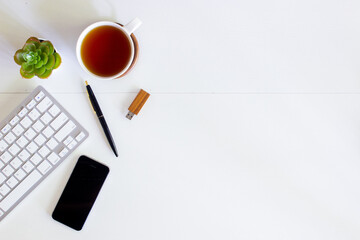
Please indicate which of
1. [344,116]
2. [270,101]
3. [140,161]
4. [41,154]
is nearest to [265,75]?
[270,101]

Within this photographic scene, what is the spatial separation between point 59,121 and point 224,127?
1.16 ft

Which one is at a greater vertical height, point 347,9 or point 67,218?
point 347,9

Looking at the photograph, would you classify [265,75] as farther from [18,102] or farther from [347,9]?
[18,102]

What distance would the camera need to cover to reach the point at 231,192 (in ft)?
2.09

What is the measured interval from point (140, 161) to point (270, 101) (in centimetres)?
32

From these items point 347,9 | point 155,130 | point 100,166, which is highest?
point 347,9

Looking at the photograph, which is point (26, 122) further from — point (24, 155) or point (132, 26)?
point (132, 26)

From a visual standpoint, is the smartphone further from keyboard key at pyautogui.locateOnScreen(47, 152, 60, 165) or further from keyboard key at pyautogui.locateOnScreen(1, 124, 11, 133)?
keyboard key at pyautogui.locateOnScreen(1, 124, 11, 133)

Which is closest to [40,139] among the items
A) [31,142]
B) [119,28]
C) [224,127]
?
[31,142]

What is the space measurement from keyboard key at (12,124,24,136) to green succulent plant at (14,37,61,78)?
0.11 metres

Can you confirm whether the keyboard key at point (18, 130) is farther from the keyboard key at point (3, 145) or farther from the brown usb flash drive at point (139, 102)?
the brown usb flash drive at point (139, 102)

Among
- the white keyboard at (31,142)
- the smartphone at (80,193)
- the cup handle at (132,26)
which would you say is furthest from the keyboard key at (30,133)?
the cup handle at (132,26)

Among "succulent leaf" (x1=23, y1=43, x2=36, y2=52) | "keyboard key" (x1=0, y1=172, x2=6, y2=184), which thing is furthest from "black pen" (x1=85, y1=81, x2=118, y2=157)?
"keyboard key" (x1=0, y1=172, x2=6, y2=184)

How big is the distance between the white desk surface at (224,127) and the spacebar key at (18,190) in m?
0.03
